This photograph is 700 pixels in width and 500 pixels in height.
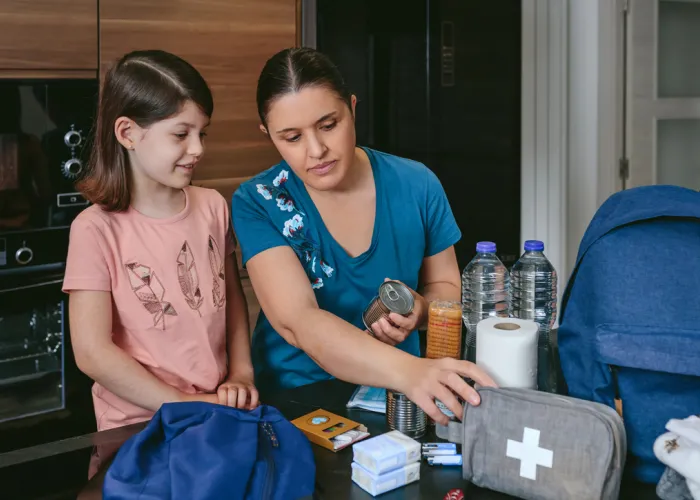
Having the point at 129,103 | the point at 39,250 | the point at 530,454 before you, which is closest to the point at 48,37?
the point at 39,250

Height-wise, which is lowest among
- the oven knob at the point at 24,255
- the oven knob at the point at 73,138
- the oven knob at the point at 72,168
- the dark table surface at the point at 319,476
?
the dark table surface at the point at 319,476

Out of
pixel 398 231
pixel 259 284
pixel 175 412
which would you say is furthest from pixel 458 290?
pixel 175 412

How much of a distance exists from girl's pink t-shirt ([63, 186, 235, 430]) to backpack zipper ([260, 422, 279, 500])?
1.51ft

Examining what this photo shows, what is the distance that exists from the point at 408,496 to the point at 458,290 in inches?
26.4

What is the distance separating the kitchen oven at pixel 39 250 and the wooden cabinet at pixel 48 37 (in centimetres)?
4

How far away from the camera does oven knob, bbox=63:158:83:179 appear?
2.25 metres

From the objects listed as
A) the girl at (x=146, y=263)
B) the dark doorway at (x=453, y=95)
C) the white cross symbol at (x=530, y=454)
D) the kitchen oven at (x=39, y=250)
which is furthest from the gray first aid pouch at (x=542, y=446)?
the dark doorway at (x=453, y=95)

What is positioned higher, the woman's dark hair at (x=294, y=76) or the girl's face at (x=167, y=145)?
the woman's dark hair at (x=294, y=76)

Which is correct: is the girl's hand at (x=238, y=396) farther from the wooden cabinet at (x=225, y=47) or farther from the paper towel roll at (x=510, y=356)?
the wooden cabinet at (x=225, y=47)

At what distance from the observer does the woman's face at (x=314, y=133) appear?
4.67 ft

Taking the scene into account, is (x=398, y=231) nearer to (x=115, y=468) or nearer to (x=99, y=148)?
(x=99, y=148)

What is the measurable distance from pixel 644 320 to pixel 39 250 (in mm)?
1660

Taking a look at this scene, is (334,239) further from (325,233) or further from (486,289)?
(486,289)

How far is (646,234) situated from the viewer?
3.60ft
